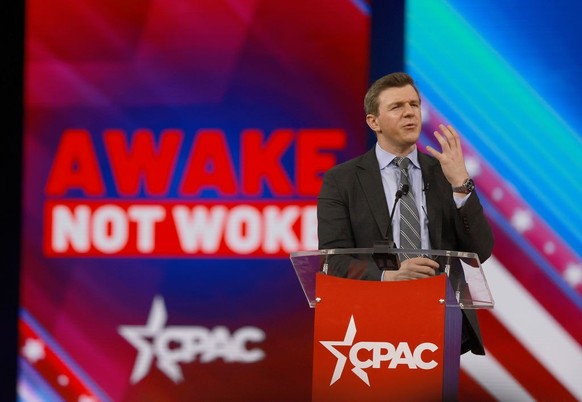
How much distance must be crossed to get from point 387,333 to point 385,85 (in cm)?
91

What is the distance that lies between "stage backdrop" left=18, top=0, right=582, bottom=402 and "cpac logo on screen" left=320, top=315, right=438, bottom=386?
219cm

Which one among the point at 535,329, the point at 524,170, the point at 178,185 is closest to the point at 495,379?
the point at 535,329

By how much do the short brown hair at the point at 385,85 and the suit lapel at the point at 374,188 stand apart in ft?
0.46

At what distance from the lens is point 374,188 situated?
279 centimetres

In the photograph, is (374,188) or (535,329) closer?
(374,188)

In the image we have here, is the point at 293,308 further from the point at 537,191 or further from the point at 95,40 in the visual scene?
the point at 95,40

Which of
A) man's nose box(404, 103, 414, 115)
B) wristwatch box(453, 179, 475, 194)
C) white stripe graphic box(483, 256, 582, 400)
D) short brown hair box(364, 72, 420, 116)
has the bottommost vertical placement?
white stripe graphic box(483, 256, 582, 400)

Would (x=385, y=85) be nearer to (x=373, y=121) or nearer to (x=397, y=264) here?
(x=373, y=121)

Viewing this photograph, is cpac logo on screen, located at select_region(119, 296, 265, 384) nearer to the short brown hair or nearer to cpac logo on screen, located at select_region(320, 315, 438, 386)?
the short brown hair

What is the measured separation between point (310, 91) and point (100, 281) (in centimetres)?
137

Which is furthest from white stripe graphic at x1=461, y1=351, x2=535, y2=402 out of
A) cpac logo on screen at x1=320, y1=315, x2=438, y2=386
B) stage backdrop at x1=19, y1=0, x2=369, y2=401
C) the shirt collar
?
cpac logo on screen at x1=320, y1=315, x2=438, y2=386

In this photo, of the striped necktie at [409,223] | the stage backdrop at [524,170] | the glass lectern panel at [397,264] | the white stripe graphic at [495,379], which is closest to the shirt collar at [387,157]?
the striped necktie at [409,223]

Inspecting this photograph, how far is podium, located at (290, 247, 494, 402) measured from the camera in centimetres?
222

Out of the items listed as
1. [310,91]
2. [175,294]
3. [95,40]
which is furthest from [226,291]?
[95,40]
